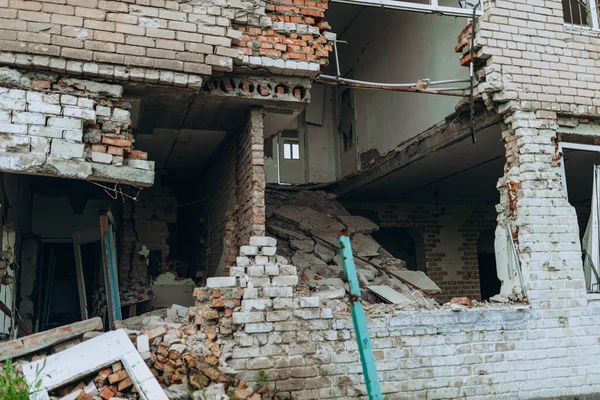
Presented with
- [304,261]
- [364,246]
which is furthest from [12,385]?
[364,246]

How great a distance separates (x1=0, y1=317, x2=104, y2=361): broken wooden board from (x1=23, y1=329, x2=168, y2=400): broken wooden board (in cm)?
21

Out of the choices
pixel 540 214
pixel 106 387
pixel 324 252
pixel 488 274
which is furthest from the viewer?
pixel 488 274

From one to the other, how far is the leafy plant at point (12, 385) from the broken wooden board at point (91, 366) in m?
0.06

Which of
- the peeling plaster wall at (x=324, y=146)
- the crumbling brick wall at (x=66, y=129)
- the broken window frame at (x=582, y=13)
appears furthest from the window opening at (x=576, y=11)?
the crumbling brick wall at (x=66, y=129)

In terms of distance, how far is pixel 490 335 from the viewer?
633 cm

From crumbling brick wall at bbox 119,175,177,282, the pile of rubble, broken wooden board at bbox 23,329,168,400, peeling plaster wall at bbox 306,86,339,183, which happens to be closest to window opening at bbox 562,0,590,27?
peeling plaster wall at bbox 306,86,339,183

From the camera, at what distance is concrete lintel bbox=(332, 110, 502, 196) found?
7.43 metres

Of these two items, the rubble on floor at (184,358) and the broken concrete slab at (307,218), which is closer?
the rubble on floor at (184,358)

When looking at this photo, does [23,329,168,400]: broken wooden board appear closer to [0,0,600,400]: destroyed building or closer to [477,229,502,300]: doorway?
[0,0,600,400]: destroyed building

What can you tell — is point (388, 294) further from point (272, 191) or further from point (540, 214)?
point (272, 191)

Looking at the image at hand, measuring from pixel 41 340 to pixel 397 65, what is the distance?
23.1 feet

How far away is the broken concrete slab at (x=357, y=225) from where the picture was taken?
368 inches

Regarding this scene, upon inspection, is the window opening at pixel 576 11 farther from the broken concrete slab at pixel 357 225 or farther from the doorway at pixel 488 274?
the doorway at pixel 488 274

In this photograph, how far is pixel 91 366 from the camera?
4812 mm
